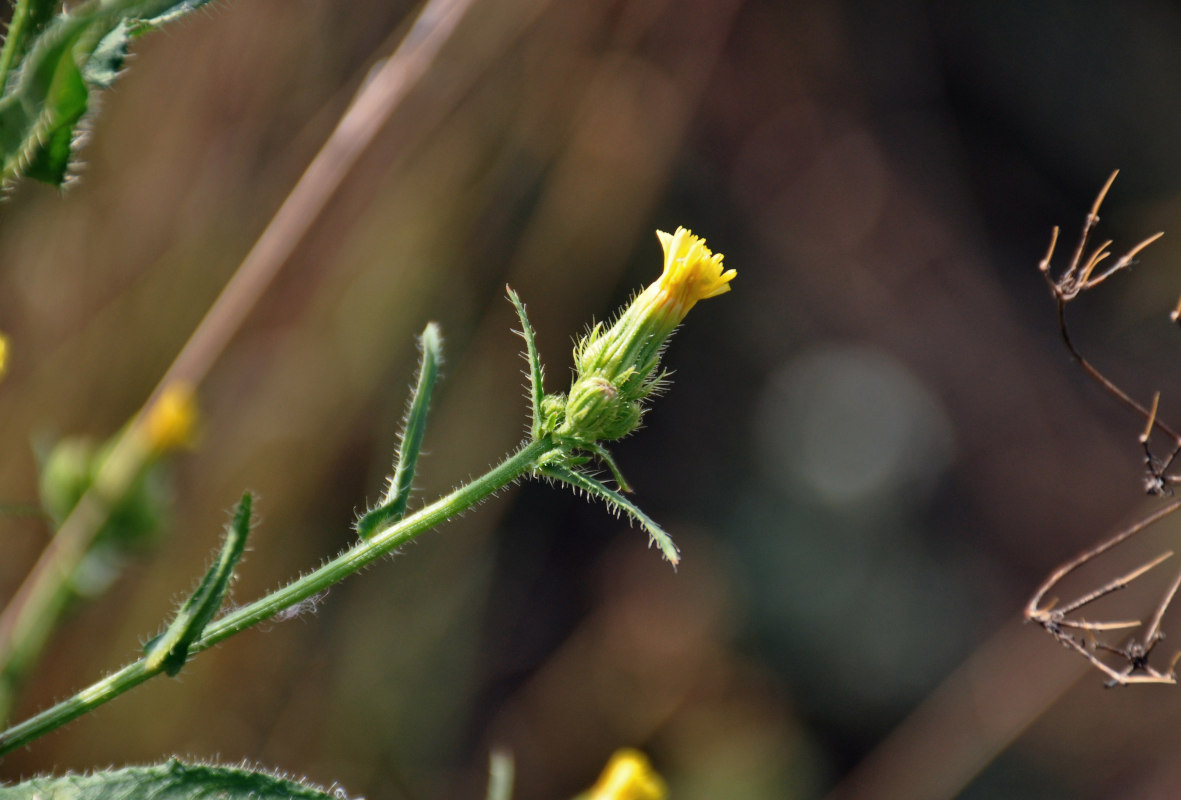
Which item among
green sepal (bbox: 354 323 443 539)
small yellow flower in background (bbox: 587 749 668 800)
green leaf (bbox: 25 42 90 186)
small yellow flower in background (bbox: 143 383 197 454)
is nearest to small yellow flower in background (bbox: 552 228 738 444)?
green sepal (bbox: 354 323 443 539)

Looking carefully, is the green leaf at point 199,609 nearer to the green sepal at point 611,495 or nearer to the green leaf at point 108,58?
the green sepal at point 611,495

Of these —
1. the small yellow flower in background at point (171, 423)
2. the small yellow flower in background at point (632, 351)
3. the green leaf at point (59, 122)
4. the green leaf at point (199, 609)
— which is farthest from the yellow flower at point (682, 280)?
the small yellow flower in background at point (171, 423)

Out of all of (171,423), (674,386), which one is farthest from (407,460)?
Answer: (674,386)

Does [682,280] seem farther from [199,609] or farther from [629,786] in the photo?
[629,786]

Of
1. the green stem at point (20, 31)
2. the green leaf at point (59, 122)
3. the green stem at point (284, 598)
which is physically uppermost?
the green stem at point (20, 31)

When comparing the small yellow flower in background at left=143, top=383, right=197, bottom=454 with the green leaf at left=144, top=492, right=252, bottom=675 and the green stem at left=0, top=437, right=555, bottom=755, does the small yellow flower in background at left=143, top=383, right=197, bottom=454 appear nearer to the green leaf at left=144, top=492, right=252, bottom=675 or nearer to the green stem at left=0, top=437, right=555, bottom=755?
the green stem at left=0, top=437, right=555, bottom=755
